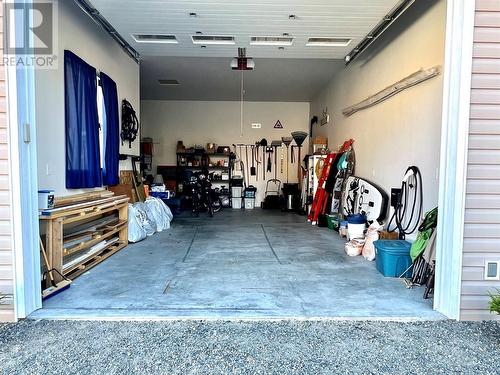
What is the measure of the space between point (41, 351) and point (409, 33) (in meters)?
5.03

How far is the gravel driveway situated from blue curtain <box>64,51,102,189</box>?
2.11 m

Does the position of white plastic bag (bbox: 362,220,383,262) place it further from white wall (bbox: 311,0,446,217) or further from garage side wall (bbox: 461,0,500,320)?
garage side wall (bbox: 461,0,500,320)

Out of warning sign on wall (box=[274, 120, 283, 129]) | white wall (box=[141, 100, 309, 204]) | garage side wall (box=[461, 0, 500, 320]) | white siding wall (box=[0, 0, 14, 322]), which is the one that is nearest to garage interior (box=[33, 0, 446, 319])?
white siding wall (box=[0, 0, 14, 322])

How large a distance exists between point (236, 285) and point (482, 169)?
7.47 ft

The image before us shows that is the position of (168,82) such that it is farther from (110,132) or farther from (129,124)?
(110,132)

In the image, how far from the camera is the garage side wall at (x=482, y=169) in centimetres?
229

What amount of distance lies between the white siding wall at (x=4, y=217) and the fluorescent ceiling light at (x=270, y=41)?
11.2 ft

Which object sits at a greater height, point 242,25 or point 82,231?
point 242,25

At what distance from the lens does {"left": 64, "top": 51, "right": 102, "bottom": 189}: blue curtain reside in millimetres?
3787

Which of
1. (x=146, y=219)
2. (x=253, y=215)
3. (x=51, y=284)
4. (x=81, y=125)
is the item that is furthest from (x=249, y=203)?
(x=51, y=284)

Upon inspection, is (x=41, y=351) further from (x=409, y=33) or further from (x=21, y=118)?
(x=409, y=33)

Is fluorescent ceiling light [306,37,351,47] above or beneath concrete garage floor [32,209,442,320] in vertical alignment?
above

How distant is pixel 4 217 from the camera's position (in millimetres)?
2328

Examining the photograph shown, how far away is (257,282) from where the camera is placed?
3.20 metres
